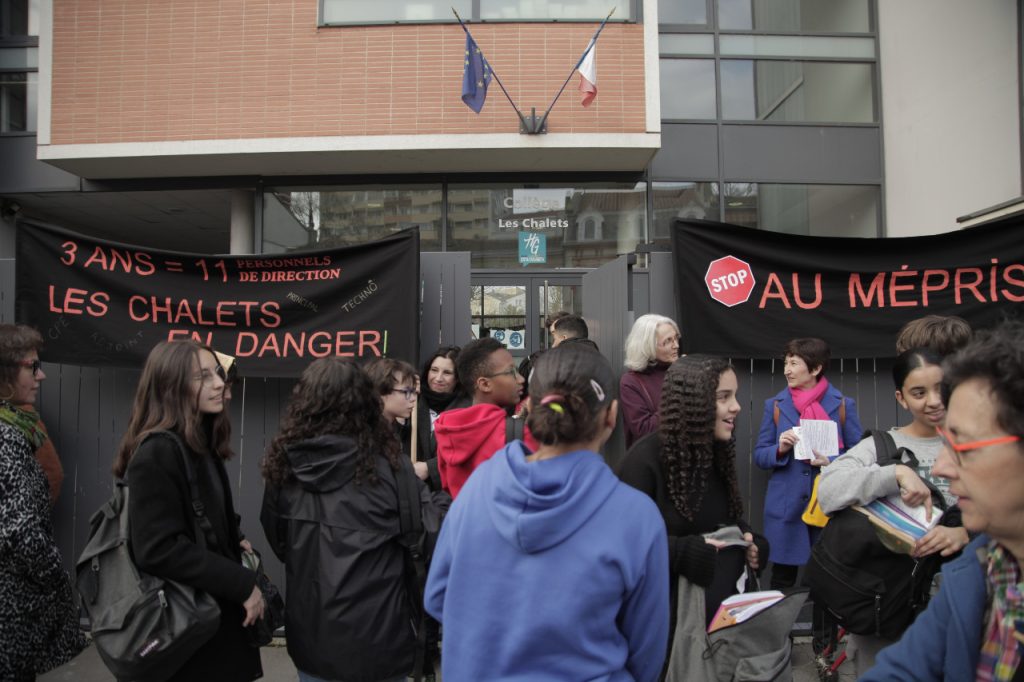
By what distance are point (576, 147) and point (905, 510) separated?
6737mm

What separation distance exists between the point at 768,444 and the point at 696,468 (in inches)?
88.7

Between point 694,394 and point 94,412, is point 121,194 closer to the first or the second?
point 94,412

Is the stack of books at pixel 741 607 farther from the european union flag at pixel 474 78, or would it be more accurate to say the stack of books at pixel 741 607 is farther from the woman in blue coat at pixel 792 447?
the european union flag at pixel 474 78

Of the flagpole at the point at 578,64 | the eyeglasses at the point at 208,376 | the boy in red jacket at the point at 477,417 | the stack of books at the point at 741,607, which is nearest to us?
the stack of books at the point at 741,607

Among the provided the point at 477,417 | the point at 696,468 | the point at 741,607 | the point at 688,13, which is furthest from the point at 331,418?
the point at 688,13

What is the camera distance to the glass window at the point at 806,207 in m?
9.74

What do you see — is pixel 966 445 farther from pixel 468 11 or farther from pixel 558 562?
pixel 468 11

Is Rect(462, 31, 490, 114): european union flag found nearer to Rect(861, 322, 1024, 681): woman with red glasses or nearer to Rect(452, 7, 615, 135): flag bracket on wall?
Rect(452, 7, 615, 135): flag bracket on wall

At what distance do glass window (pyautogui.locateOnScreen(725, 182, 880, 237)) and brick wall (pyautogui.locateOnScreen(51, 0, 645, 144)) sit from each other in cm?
215

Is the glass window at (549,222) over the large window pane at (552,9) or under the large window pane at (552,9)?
under

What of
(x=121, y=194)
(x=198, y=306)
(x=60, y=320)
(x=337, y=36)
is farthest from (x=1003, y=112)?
(x=121, y=194)

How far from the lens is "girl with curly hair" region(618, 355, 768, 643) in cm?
263

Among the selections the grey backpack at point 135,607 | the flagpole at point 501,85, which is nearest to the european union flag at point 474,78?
the flagpole at point 501,85

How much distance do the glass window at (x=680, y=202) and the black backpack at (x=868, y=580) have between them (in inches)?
283
